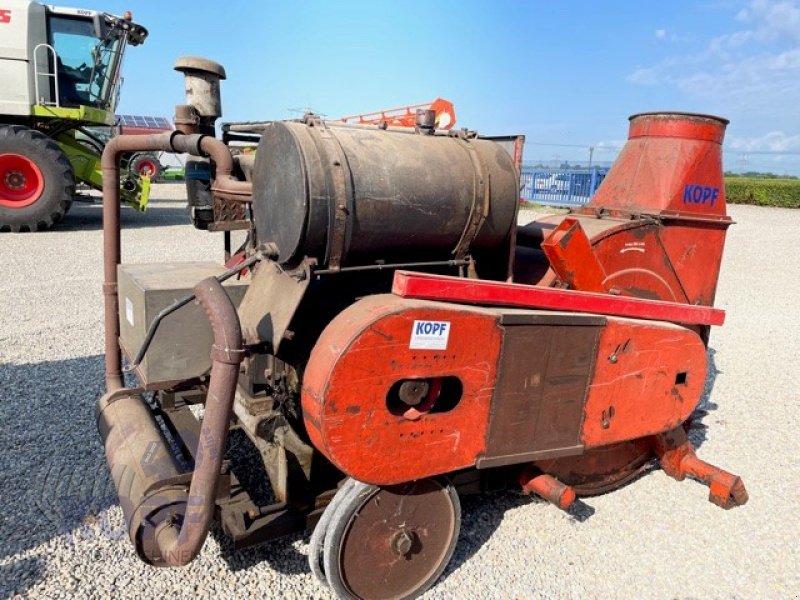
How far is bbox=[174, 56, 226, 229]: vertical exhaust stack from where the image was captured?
2916mm

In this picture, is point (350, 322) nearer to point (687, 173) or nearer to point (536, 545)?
point (536, 545)

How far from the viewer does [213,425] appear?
1.94 m

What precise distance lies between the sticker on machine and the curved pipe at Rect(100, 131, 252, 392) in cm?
103

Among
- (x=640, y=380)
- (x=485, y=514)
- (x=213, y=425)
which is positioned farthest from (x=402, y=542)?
(x=640, y=380)

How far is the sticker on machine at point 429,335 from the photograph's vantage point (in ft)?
6.70

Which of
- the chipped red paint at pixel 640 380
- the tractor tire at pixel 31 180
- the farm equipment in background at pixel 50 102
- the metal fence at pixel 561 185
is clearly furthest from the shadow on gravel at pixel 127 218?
the metal fence at pixel 561 185

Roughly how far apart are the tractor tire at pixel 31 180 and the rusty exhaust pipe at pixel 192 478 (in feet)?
30.7

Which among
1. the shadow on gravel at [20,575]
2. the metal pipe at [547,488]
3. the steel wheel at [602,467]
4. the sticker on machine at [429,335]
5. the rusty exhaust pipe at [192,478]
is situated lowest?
the shadow on gravel at [20,575]

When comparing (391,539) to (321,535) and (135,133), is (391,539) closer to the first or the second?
(321,535)

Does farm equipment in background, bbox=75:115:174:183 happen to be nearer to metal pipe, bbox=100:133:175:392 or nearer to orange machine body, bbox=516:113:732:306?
metal pipe, bbox=100:133:175:392

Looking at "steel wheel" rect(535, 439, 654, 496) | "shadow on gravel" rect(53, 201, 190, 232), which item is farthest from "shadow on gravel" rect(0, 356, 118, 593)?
"shadow on gravel" rect(53, 201, 190, 232)

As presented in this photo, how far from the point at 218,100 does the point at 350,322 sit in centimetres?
173

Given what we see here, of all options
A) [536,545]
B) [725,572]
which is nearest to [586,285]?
[536,545]

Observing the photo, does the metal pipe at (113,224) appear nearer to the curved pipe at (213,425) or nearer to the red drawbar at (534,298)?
the curved pipe at (213,425)
